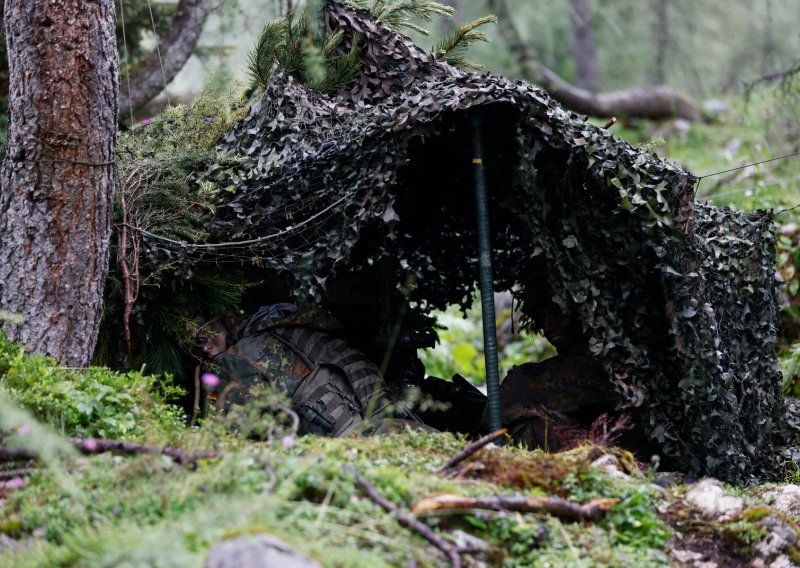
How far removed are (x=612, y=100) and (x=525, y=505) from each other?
1448 cm

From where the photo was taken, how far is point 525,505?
374 centimetres

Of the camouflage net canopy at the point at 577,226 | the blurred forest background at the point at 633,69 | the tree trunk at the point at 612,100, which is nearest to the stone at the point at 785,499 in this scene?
the camouflage net canopy at the point at 577,226

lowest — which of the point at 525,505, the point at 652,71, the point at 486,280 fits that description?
the point at 525,505

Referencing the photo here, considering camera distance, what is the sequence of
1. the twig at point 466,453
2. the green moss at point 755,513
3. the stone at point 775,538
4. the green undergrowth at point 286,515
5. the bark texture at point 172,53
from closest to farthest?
the green undergrowth at point 286,515 → the twig at point 466,453 → the stone at point 775,538 → the green moss at point 755,513 → the bark texture at point 172,53

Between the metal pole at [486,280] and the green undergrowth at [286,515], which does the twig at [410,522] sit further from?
the metal pole at [486,280]

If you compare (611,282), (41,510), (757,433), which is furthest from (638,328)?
(41,510)

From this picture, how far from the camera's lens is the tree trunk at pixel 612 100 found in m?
15.6

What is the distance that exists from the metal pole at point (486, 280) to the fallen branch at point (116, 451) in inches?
90.3

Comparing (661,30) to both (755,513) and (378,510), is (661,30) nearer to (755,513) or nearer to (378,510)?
(755,513)

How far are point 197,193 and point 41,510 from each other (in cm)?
293

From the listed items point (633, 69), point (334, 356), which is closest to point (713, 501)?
point (334, 356)

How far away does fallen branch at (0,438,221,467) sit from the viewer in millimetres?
3662

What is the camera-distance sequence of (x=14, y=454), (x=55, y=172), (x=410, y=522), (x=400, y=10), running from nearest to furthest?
(x=410, y=522) → (x=14, y=454) → (x=55, y=172) → (x=400, y=10)

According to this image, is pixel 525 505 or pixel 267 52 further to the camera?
pixel 267 52
